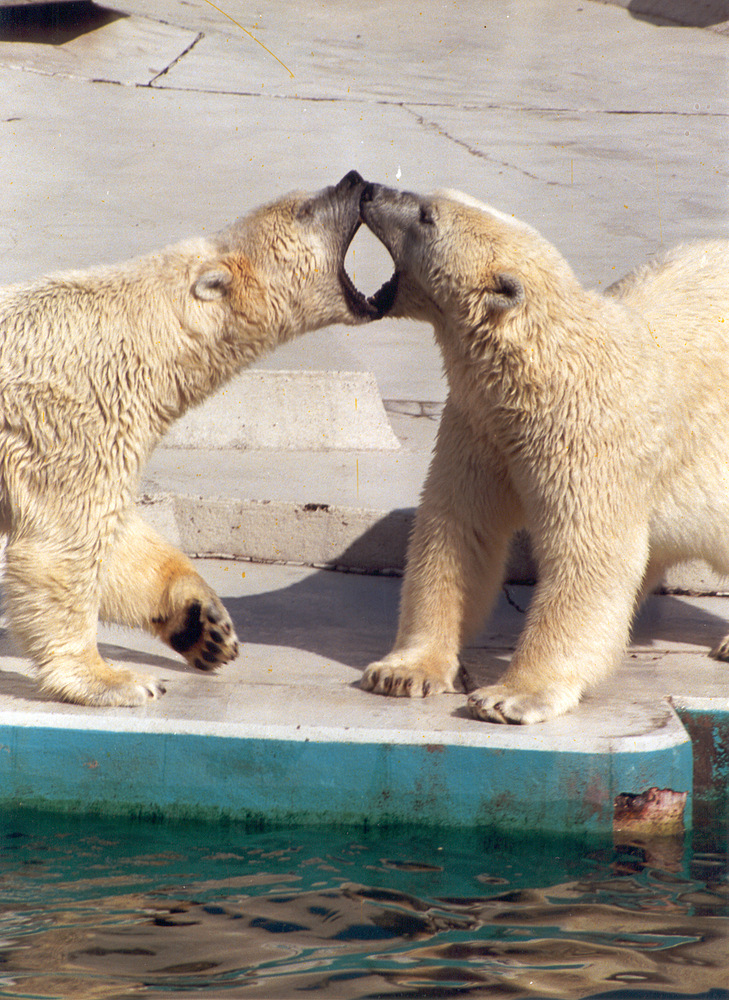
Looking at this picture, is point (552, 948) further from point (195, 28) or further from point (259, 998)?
point (195, 28)

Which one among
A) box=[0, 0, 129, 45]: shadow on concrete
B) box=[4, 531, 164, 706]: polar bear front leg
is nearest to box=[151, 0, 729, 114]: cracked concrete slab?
box=[0, 0, 129, 45]: shadow on concrete

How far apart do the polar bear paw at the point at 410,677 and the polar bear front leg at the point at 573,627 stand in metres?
0.19

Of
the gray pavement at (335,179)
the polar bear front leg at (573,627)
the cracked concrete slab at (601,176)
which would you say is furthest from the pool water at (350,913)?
the cracked concrete slab at (601,176)

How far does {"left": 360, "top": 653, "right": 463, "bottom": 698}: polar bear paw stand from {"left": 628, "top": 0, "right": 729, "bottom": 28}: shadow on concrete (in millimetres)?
13667

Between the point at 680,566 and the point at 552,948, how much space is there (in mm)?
2192

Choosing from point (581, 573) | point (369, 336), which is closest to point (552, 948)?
point (581, 573)

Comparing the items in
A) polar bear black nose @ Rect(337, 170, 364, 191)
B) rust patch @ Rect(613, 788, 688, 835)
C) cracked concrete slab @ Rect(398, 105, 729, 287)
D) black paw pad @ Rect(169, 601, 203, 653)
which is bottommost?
rust patch @ Rect(613, 788, 688, 835)

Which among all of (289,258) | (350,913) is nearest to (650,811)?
(350,913)

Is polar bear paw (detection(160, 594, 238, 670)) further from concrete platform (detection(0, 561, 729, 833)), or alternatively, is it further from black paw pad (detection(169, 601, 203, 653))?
concrete platform (detection(0, 561, 729, 833))

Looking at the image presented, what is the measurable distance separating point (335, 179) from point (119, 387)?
294 inches

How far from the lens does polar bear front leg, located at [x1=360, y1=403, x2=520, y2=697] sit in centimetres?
327

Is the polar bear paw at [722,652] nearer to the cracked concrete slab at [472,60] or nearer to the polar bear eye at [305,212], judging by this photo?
the polar bear eye at [305,212]

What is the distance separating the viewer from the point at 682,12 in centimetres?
1482

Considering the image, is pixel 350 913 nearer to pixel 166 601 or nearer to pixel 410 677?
pixel 410 677
